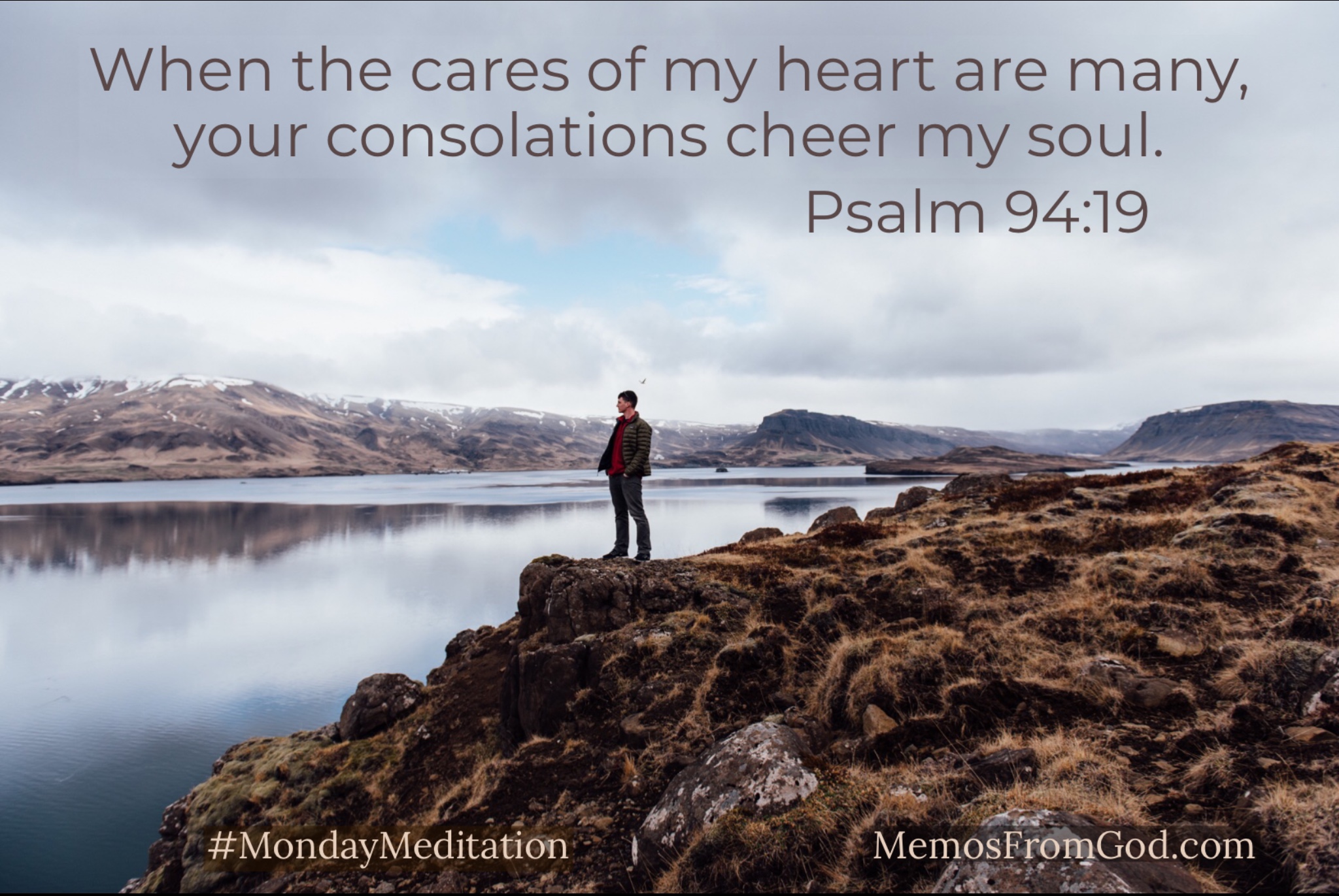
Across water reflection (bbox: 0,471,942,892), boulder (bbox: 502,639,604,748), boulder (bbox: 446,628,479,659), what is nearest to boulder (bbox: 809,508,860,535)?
boulder (bbox: 446,628,479,659)

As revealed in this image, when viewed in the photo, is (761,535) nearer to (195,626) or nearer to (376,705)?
(376,705)

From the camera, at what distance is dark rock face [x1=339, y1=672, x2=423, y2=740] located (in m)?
12.3

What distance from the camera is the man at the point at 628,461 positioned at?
12742 mm

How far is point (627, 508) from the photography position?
43.6 ft

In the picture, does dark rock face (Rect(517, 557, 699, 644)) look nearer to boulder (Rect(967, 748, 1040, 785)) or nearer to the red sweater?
the red sweater

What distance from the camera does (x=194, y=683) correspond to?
79.3 feet

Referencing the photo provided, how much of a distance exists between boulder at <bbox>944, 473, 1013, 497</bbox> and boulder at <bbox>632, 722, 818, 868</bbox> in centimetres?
1891

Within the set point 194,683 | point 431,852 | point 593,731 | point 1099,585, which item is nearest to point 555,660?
point 593,731

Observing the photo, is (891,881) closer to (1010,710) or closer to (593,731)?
(1010,710)

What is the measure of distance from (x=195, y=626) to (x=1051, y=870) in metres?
39.4

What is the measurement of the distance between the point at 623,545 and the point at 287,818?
305 inches

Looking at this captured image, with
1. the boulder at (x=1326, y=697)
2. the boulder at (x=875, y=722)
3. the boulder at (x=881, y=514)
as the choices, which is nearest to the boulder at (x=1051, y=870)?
the boulder at (x=875, y=722)

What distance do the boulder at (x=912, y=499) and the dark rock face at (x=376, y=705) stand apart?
18.9m

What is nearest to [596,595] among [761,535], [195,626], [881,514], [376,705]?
[376,705]
